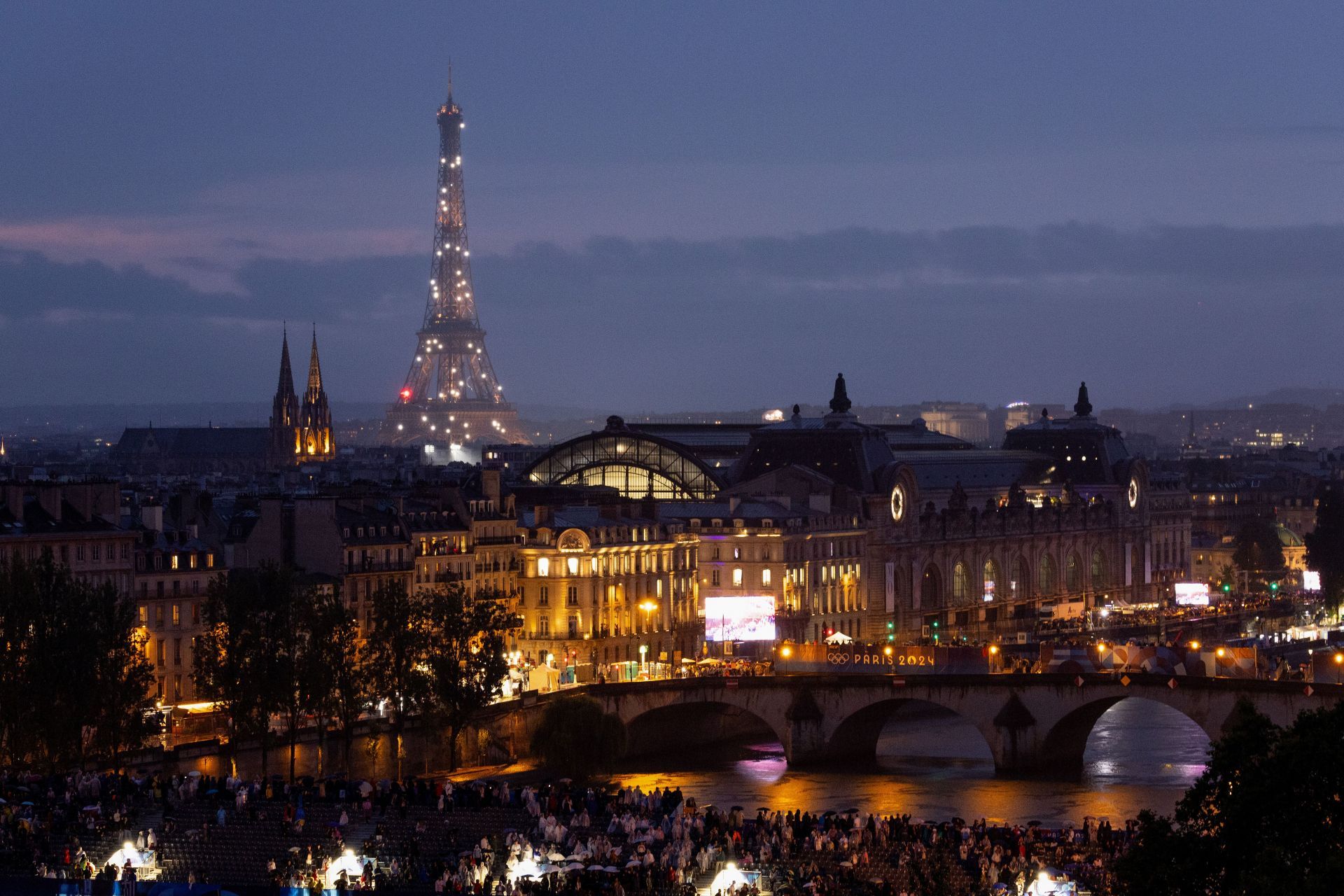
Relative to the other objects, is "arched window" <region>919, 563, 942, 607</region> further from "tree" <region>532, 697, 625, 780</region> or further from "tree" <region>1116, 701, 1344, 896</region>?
"tree" <region>1116, 701, 1344, 896</region>

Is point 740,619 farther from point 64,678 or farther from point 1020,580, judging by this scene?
point 64,678

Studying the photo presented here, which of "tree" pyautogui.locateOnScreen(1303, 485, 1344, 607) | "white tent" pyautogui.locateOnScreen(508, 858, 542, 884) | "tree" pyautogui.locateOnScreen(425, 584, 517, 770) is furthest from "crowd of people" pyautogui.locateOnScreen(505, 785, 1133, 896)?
"tree" pyautogui.locateOnScreen(1303, 485, 1344, 607)

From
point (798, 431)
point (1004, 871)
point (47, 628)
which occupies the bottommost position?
point (1004, 871)

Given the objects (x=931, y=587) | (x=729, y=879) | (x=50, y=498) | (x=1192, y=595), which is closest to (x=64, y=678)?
(x=50, y=498)

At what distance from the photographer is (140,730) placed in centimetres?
9644

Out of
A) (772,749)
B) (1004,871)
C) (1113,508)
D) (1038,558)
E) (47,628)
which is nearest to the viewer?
(1004,871)

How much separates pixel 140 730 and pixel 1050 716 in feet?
110

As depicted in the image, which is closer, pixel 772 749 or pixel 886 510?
pixel 772 749

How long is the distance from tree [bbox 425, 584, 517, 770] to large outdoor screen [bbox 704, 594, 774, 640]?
2458cm

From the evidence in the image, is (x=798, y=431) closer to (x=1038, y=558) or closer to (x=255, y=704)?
(x=1038, y=558)

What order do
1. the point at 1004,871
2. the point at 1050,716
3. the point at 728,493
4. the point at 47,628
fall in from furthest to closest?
the point at 728,493 < the point at 1050,716 < the point at 47,628 < the point at 1004,871

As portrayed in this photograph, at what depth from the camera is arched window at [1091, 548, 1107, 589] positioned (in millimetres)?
195625

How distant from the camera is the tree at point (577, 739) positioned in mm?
108500

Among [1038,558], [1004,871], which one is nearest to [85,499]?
[1004,871]
